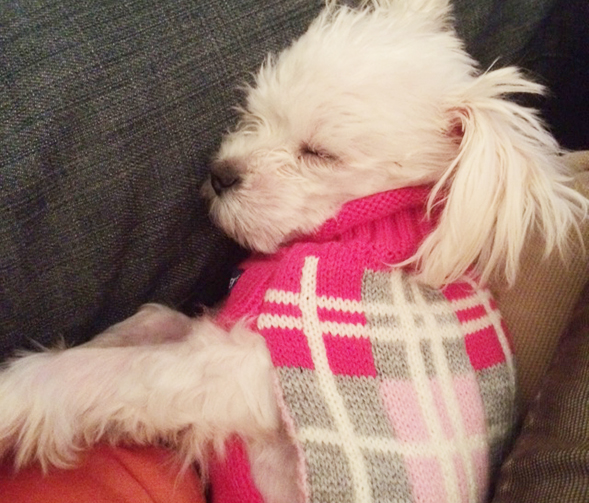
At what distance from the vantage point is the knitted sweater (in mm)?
743

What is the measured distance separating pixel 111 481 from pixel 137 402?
11 cm

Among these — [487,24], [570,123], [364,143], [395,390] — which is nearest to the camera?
[395,390]

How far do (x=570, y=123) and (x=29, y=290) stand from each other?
43.1 inches

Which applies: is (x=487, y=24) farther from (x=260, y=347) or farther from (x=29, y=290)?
(x=29, y=290)

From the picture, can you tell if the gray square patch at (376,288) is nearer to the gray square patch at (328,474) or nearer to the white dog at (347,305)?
the white dog at (347,305)

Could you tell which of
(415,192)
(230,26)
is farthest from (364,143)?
(230,26)

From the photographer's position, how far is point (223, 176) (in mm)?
900

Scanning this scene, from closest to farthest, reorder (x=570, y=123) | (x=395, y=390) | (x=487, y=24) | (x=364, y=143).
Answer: (x=395, y=390)
(x=364, y=143)
(x=487, y=24)
(x=570, y=123)

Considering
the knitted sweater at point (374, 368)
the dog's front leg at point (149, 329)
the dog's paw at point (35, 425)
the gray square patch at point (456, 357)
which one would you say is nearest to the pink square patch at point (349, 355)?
the knitted sweater at point (374, 368)

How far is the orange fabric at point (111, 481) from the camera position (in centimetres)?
75

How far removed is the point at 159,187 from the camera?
89 centimetres

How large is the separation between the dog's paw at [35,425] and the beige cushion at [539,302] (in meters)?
0.66

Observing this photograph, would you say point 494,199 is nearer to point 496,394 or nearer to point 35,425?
point 496,394

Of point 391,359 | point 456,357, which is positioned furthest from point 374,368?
point 456,357
